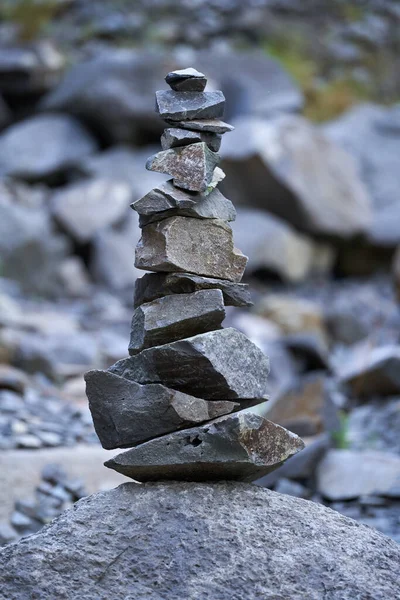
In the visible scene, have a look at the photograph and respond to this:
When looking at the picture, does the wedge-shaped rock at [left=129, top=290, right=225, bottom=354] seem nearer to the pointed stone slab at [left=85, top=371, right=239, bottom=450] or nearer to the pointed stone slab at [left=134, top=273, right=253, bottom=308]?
the pointed stone slab at [left=134, top=273, right=253, bottom=308]

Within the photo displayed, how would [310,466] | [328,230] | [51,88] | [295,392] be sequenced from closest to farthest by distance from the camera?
[310,466], [295,392], [328,230], [51,88]

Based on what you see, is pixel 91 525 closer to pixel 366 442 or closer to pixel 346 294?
pixel 366 442

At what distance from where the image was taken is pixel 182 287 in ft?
10.4

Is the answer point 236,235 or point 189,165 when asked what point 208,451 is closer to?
point 189,165

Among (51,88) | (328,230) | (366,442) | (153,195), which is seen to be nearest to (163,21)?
(51,88)

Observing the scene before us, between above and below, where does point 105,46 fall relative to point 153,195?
above

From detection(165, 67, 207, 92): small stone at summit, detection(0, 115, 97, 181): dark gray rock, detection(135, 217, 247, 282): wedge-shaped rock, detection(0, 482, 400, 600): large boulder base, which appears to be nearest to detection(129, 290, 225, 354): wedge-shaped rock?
detection(135, 217, 247, 282): wedge-shaped rock

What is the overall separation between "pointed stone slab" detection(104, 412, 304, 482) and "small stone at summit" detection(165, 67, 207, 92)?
1.18 metres

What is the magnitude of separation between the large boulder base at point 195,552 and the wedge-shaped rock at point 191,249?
760 mm

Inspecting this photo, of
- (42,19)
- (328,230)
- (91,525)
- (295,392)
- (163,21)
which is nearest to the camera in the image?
(91,525)

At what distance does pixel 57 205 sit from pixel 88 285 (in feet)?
4.50

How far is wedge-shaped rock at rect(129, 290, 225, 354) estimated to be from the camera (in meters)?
3.09

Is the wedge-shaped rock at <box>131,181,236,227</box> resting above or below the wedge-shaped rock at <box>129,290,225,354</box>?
above

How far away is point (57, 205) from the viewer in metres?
13.0
